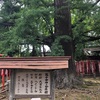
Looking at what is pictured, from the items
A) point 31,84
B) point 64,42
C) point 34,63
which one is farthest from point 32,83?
point 64,42

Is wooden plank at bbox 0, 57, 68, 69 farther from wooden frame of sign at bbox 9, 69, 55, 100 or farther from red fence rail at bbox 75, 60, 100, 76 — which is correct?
red fence rail at bbox 75, 60, 100, 76

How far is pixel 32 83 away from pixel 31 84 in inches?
1.4

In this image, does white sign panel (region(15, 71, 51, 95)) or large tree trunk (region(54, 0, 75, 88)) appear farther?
large tree trunk (region(54, 0, 75, 88))

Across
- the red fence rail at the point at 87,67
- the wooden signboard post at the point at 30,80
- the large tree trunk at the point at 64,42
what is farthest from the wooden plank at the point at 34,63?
the red fence rail at the point at 87,67

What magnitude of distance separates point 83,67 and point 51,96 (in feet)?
36.7

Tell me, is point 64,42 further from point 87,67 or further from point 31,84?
point 87,67

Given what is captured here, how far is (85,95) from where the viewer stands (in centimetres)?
795

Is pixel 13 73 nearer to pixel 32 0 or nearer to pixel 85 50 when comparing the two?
pixel 32 0

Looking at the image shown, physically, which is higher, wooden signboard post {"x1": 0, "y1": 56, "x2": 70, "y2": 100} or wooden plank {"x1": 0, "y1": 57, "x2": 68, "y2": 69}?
wooden plank {"x1": 0, "y1": 57, "x2": 68, "y2": 69}

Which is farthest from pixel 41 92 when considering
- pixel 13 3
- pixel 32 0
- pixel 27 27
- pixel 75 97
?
pixel 13 3

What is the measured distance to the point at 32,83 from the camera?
4.78 metres

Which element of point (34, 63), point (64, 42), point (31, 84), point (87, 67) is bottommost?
point (87, 67)

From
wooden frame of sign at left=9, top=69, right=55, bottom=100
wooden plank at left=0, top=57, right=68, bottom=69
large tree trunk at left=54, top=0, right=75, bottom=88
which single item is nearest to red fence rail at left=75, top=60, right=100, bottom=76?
large tree trunk at left=54, top=0, right=75, bottom=88

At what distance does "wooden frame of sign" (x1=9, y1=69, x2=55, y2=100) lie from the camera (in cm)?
469
